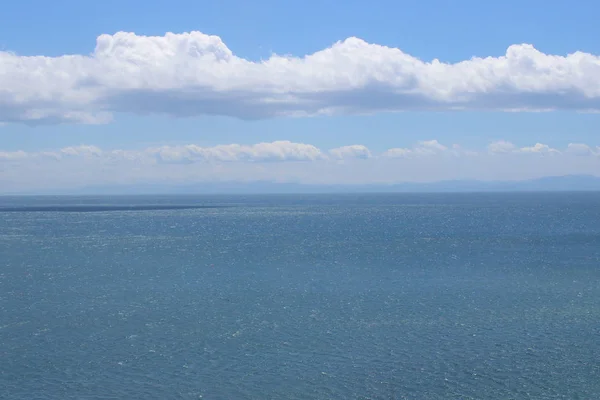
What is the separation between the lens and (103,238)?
12275 centimetres

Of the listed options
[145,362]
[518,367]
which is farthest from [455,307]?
[145,362]

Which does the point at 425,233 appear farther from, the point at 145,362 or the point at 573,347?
the point at 145,362

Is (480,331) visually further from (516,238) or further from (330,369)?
(516,238)

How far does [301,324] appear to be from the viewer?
4903 centimetres

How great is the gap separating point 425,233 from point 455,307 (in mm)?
75858

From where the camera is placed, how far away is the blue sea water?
118ft

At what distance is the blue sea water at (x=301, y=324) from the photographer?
3584cm

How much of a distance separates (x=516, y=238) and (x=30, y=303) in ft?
295

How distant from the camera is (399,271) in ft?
250

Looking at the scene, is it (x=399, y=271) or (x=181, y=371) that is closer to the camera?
(x=181, y=371)

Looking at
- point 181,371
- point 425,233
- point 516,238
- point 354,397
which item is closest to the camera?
point 354,397

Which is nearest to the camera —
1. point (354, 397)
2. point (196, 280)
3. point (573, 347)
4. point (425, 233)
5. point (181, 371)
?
point (354, 397)

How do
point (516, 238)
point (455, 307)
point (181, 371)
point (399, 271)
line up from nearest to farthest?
1. point (181, 371)
2. point (455, 307)
3. point (399, 271)
4. point (516, 238)

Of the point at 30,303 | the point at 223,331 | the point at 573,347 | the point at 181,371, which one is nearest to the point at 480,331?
the point at 573,347
